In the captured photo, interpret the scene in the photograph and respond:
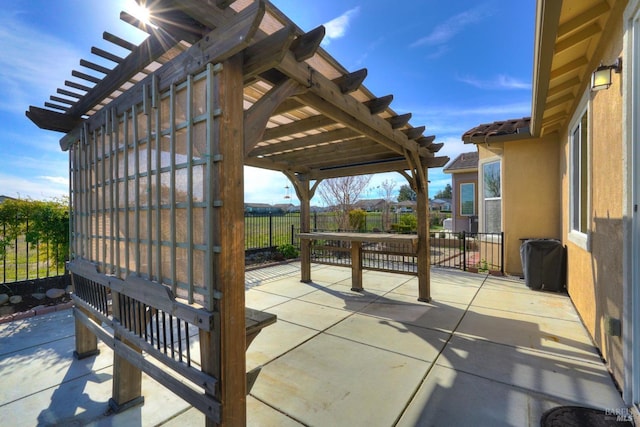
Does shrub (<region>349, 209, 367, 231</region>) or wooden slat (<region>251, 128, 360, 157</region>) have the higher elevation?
wooden slat (<region>251, 128, 360, 157</region>)

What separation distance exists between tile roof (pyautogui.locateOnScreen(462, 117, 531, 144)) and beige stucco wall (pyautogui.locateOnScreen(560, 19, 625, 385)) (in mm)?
2928

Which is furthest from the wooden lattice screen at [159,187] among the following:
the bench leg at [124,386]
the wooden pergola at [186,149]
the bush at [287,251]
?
the bush at [287,251]

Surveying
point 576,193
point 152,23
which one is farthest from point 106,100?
point 576,193

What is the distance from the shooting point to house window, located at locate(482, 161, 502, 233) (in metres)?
6.62

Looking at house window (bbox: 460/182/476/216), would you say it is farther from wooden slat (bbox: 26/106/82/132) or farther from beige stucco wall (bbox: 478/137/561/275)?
wooden slat (bbox: 26/106/82/132)

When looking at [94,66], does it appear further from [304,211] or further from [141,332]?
[304,211]

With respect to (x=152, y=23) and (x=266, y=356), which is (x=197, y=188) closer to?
(x=152, y=23)

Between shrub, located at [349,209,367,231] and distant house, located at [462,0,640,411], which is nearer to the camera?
distant house, located at [462,0,640,411]

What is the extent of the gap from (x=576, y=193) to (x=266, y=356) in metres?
4.87

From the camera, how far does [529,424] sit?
185 cm

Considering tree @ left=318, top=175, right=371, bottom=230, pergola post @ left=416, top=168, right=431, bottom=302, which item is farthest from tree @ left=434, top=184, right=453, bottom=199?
pergola post @ left=416, top=168, right=431, bottom=302

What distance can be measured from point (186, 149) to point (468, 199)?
1306cm

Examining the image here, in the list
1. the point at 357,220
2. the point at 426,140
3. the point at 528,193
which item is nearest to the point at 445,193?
the point at 357,220

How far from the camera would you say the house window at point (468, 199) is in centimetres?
1220
